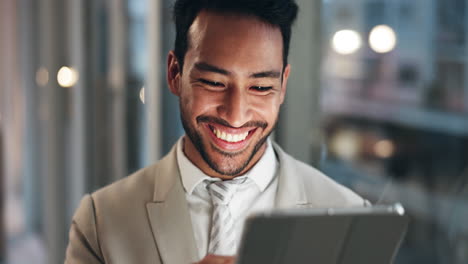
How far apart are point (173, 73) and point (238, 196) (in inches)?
11.6

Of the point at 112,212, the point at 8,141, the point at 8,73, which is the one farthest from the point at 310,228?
the point at 8,73

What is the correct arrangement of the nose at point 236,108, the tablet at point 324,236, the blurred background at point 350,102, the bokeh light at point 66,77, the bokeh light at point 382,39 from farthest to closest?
1. the bokeh light at point 66,77
2. the bokeh light at point 382,39
3. the blurred background at point 350,102
4. the nose at point 236,108
5. the tablet at point 324,236

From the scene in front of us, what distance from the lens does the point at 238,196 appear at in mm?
1219

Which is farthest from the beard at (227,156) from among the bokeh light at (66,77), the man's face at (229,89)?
the bokeh light at (66,77)

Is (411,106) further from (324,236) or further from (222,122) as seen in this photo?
(324,236)

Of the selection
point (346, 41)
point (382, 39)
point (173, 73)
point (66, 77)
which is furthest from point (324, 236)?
point (66, 77)

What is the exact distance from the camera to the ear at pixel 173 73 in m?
1.25

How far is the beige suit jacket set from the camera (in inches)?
48.3

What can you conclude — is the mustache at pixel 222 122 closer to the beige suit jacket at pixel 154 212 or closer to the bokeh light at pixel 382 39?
the beige suit jacket at pixel 154 212

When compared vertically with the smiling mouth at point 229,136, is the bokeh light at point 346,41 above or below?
above

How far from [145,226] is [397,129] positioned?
1.12 metres

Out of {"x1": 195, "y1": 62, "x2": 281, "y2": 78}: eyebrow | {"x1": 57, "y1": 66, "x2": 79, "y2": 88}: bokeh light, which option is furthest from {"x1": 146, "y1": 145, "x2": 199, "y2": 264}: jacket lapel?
{"x1": 57, "y1": 66, "x2": 79, "y2": 88}: bokeh light

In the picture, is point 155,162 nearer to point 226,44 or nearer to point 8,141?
point 226,44

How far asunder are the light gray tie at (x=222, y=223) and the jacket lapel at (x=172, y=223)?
0.15ft
